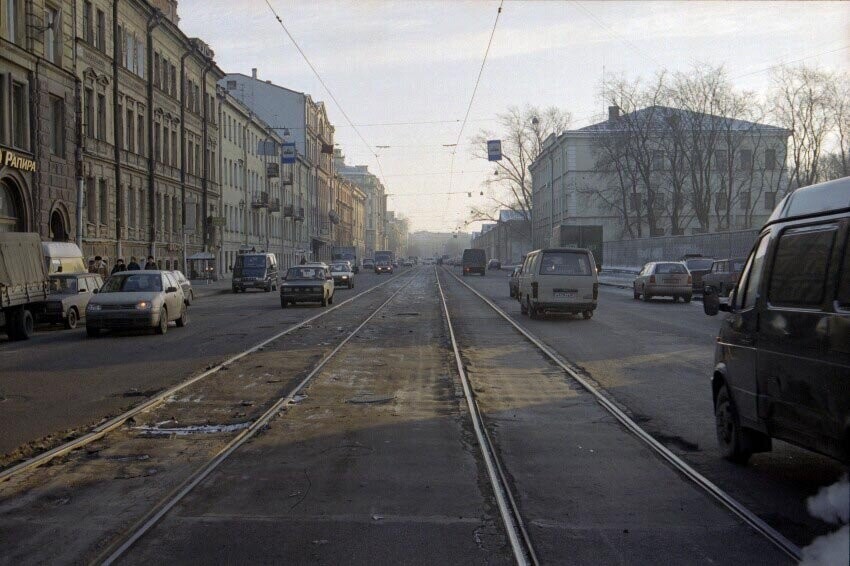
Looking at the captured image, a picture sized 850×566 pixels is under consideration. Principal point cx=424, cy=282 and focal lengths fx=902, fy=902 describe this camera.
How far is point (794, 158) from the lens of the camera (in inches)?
2255

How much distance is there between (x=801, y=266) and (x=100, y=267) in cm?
3123

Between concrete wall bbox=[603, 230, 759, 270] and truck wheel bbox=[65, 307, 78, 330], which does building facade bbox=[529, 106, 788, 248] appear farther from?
truck wheel bbox=[65, 307, 78, 330]

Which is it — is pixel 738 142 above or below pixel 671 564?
above

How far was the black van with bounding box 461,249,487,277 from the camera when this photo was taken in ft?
270

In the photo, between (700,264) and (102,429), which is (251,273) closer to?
(700,264)

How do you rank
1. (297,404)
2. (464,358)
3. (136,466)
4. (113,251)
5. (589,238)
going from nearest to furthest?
(136,466) < (297,404) < (464,358) < (113,251) < (589,238)

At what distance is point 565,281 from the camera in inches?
936

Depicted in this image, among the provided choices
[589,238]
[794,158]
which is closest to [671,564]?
[589,238]

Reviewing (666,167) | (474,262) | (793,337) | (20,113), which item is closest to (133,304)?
(20,113)

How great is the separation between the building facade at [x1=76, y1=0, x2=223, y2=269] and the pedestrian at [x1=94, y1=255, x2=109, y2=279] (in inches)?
33.0

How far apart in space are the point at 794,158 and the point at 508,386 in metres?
51.4

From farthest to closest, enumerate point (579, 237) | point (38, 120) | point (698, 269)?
point (579, 237), point (698, 269), point (38, 120)

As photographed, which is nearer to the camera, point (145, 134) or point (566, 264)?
point (566, 264)

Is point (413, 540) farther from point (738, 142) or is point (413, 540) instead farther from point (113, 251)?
point (738, 142)
